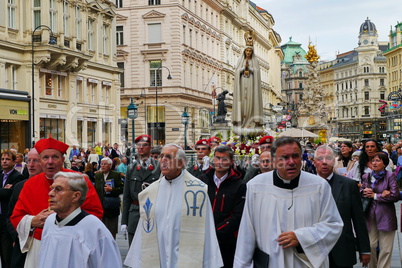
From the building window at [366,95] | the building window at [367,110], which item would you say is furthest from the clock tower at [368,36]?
the building window at [367,110]

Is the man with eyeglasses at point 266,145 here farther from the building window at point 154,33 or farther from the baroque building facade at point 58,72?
the building window at point 154,33

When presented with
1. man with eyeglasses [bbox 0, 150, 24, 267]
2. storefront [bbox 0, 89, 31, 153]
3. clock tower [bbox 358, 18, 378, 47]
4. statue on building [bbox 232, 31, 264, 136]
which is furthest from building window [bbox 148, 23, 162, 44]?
clock tower [bbox 358, 18, 378, 47]

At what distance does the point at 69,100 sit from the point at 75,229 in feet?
121

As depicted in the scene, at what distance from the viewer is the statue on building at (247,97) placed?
18.5 meters

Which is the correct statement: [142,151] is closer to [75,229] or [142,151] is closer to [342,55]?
[75,229]

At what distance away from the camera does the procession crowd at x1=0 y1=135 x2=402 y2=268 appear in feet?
16.3

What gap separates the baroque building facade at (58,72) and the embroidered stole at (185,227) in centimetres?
2743

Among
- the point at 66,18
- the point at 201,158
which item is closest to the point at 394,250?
the point at 201,158

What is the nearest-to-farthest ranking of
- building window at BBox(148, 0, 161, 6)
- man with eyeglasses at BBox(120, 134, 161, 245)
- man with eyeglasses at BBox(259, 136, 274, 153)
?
man with eyeglasses at BBox(120, 134, 161, 245) → man with eyeglasses at BBox(259, 136, 274, 153) → building window at BBox(148, 0, 161, 6)

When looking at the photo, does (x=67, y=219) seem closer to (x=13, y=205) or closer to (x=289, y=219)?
(x=289, y=219)

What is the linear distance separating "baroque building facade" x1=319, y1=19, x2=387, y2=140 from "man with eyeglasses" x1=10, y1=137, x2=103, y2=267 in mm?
156876

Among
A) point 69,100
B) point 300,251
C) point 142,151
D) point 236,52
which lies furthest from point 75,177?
point 236,52

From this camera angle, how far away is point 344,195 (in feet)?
23.1

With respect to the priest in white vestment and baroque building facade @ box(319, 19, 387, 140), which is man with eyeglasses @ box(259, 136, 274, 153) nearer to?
the priest in white vestment
